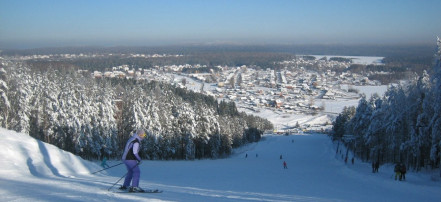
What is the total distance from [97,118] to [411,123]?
83.2ft

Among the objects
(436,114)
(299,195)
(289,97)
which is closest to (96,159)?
(299,195)

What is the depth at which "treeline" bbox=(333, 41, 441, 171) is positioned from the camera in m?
19.7

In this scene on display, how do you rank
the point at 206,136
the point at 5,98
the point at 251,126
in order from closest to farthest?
the point at 5,98, the point at 206,136, the point at 251,126

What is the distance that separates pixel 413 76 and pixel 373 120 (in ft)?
17.8

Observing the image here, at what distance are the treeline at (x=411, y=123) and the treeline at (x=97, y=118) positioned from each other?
54.7 feet

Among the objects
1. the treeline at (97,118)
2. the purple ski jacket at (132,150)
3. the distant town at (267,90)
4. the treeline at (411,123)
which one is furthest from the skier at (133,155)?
the distant town at (267,90)

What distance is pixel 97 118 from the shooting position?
3091 cm

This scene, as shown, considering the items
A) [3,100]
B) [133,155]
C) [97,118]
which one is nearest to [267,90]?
[97,118]

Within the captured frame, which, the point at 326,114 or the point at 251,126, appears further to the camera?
the point at 326,114

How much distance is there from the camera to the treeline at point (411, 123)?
19672 mm

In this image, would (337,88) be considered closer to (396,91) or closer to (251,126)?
(251,126)

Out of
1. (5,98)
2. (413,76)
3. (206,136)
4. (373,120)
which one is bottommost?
(206,136)

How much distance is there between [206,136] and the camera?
3691 cm

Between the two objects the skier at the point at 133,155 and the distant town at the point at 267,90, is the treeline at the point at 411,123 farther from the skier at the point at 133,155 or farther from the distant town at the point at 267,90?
the distant town at the point at 267,90
